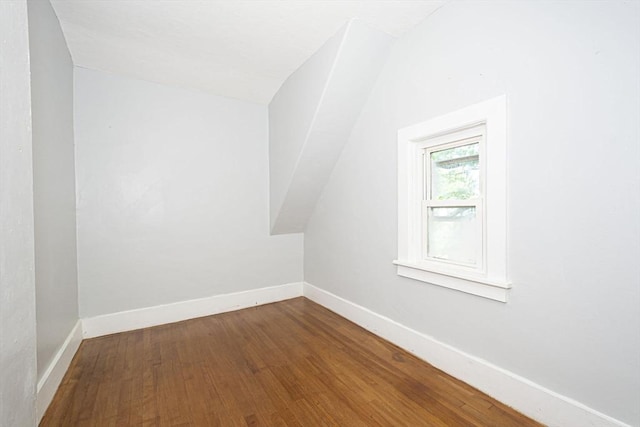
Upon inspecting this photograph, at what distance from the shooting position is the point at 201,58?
255 centimetres

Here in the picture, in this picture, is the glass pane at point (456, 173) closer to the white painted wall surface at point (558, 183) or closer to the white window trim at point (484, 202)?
the white window trim at point (484, 202)

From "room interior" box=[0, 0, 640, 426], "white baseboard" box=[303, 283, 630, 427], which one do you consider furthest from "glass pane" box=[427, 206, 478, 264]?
"white baseboard" box=[303, 283, 630, 427]

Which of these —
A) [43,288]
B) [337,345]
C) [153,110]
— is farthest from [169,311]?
[153,110]

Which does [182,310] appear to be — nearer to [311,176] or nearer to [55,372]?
[55,372]

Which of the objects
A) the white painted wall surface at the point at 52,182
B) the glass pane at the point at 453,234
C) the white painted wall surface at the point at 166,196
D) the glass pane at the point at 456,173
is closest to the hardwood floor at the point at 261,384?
the white painted wall surface at the point at 52,182

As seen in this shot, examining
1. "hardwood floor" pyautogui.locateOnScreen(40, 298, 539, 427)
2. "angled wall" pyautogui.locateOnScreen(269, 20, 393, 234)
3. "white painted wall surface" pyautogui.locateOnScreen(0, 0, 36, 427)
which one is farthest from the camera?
"angled wall" pyautogui.locateOnScreen(269, 20, 393, 234)

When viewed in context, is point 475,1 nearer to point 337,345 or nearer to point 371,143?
point 371,143

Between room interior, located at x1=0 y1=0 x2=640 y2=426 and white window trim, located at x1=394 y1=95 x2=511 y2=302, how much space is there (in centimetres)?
5

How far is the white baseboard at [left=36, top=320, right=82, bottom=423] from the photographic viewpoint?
1575mm

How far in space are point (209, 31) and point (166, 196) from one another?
169 centimetres

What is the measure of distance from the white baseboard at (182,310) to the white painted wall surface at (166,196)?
7cm

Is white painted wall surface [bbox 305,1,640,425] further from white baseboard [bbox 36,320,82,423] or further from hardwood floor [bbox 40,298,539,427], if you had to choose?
white baseboard [bbox 36,320,82,423]

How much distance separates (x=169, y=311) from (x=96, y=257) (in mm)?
889

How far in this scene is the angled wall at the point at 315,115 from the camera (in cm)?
232
